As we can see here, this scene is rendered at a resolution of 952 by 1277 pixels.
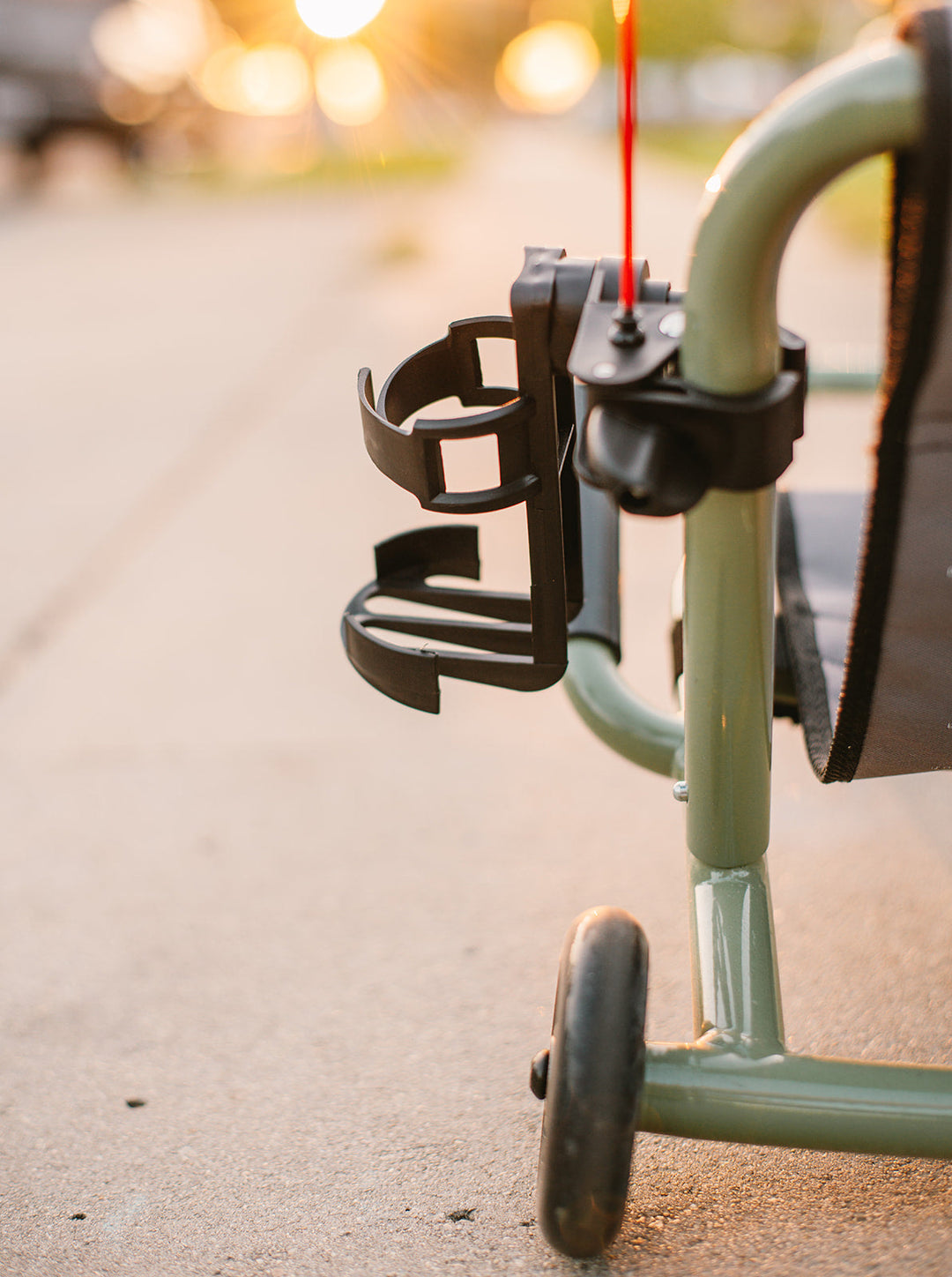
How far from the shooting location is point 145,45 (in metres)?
12.1

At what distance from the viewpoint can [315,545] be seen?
113 inches

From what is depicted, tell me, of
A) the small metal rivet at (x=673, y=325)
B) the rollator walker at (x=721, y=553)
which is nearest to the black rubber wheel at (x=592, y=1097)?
the rollator walker at (x=721, y=553)

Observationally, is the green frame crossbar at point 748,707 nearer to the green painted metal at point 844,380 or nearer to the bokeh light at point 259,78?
the green painted metal at point 844,380

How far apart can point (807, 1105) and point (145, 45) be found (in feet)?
45.3

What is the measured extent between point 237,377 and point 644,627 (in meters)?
2.92

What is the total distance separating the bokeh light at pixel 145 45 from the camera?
11.4 metres

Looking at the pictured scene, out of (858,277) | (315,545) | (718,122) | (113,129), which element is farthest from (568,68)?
(315,545)

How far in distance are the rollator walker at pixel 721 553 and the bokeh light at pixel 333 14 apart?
1262 millimetres

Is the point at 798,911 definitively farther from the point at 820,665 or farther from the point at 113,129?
the point at 113,129

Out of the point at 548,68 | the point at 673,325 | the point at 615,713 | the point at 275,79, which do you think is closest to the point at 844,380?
the point at 615,713

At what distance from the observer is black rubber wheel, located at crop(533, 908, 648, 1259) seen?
2.60 ft

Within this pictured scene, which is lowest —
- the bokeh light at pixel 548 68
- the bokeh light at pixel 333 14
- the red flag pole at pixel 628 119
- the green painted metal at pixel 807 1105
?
the green painted metal at pixel 807 1105

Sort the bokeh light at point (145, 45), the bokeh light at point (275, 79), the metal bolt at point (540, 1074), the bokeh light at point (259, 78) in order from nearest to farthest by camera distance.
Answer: the metal bolt at point (540, 1074) < the bokeh light at point (145, 45) < the bokeh light at point (259, 78) < the bokeh light at point (275, 79)

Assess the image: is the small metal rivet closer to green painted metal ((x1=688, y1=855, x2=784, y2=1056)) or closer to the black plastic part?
the black plastic part
